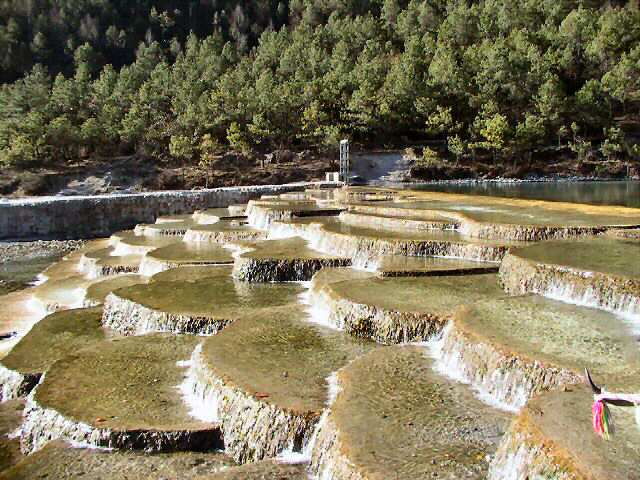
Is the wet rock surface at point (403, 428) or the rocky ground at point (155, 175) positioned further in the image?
the rocky ground at point (155, 175)

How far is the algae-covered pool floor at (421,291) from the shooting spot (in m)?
11.8

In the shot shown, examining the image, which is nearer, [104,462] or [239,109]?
[104,462]

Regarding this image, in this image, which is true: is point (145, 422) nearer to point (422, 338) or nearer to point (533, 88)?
point (422, 338)

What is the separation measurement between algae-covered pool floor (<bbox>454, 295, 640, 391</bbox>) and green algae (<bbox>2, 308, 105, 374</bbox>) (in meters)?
7.57

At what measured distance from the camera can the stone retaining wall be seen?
36.2 meters

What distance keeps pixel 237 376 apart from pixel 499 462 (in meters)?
4.24

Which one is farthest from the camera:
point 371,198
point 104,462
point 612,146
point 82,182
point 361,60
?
point 361,60

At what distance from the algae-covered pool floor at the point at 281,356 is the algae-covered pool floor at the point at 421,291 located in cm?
96

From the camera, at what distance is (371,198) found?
30328 millimetres

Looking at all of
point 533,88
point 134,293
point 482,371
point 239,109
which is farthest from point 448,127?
point 482,371

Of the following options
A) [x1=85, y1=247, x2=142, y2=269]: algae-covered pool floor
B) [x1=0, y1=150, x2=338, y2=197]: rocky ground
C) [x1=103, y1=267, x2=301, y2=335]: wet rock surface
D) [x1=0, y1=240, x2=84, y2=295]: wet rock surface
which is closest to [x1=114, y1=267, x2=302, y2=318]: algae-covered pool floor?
[x1=103, y1=267, x2=301, y2=335]: wet rock surface

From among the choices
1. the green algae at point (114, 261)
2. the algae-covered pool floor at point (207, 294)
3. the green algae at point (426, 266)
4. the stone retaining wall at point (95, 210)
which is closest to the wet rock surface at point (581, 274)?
the green algae at point (426, 266)

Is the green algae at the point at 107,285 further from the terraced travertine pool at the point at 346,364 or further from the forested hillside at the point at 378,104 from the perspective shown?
the forested hillside at the point at 378,104

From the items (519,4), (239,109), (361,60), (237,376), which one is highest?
(519,4)
